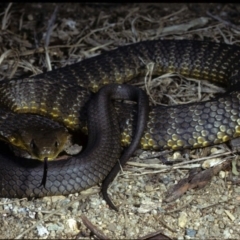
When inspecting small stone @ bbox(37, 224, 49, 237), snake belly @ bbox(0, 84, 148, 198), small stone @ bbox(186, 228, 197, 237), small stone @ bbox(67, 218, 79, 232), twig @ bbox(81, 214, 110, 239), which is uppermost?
snake belly @ bbox(0, 84, 148, 198)

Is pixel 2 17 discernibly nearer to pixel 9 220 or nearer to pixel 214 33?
pixel 214 33

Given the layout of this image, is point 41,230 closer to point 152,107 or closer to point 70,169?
point 70,169

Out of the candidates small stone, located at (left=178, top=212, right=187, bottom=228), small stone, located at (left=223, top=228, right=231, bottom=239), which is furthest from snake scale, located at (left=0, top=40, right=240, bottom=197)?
small stone, located at (left=223, top=228, right=231, bottom=239)

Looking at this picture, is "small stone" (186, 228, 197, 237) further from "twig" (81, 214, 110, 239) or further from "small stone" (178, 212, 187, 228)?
"twig" (81, 214, 110, 239)

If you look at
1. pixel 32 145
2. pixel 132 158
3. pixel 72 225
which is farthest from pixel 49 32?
pixel 72 225

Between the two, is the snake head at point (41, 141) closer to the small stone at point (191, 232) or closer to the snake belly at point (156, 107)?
the snake belly at point (156, 107)

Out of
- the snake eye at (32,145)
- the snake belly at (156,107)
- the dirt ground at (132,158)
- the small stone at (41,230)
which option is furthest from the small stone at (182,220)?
the snake eye at (32,145)
